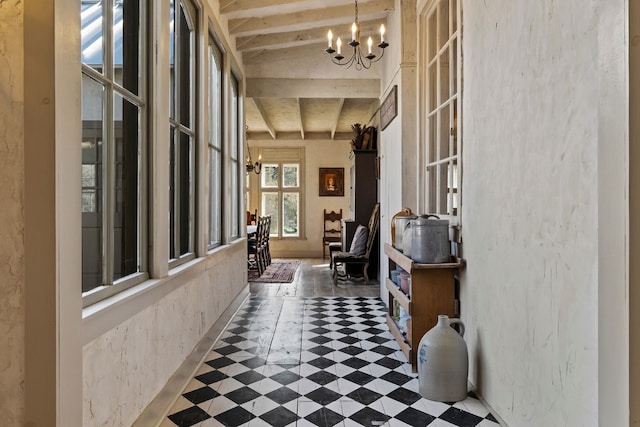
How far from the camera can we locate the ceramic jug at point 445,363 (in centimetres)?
252

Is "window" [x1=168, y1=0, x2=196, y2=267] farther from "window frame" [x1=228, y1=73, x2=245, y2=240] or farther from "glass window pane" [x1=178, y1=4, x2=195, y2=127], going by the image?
"window frame" [x1=228, y1=73, x2=245, y2=240]

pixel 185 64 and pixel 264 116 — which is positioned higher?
pixel 264 116

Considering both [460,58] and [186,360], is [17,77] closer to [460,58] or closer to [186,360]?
[186,360]

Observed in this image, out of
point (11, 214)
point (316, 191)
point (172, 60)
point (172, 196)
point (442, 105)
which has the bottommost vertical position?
point (11, 214)

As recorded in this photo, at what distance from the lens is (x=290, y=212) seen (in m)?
11.3

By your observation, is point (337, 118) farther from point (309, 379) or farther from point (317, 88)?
point (309, 379)

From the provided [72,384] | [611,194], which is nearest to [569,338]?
[611,194]

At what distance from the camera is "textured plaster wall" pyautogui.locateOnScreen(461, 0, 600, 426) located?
1542 mm

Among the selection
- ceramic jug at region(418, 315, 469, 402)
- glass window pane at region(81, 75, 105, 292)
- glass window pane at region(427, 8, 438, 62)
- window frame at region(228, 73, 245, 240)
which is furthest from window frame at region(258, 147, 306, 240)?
glass window pane at region(81, 75, 105, 292)

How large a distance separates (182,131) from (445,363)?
8.19 ft

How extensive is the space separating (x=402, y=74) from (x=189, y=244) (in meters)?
2.65

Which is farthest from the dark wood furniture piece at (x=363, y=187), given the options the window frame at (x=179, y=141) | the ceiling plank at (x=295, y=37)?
the window frame at (x=179, y=141)

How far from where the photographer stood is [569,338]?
5.40 feet

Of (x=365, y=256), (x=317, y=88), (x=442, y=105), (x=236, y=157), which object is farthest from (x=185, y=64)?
(x=365, y=256)
